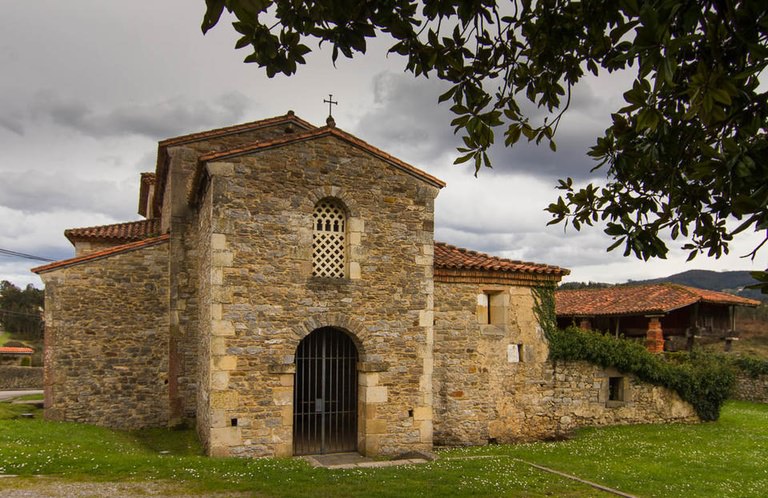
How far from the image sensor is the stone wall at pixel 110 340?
13172 millimetres

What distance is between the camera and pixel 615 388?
15.6m

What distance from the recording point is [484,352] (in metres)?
13.7

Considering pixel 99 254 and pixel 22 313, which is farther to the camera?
pixel 22 313

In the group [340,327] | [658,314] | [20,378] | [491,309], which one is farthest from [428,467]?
[20,378]

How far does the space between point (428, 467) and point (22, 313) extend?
44.3m

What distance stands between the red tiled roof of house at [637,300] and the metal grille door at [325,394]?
583 inches

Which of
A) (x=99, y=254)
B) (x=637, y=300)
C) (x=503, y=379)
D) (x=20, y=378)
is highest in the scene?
(x=99, y=254)

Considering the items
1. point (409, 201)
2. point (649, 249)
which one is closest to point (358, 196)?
point (409, 201)

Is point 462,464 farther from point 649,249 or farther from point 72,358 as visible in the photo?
point 72,358

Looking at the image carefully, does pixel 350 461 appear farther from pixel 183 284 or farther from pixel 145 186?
pixel 145 186

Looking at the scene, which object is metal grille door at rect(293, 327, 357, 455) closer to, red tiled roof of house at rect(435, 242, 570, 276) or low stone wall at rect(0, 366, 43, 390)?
red tiled roof of house at rect(435, 242, 570, 276)

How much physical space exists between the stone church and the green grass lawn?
0.86 m

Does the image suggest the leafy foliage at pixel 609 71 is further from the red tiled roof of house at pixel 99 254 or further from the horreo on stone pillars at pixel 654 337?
the horreo on stone pillars at pixel 654 337

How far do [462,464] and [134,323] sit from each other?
27.5 ft
